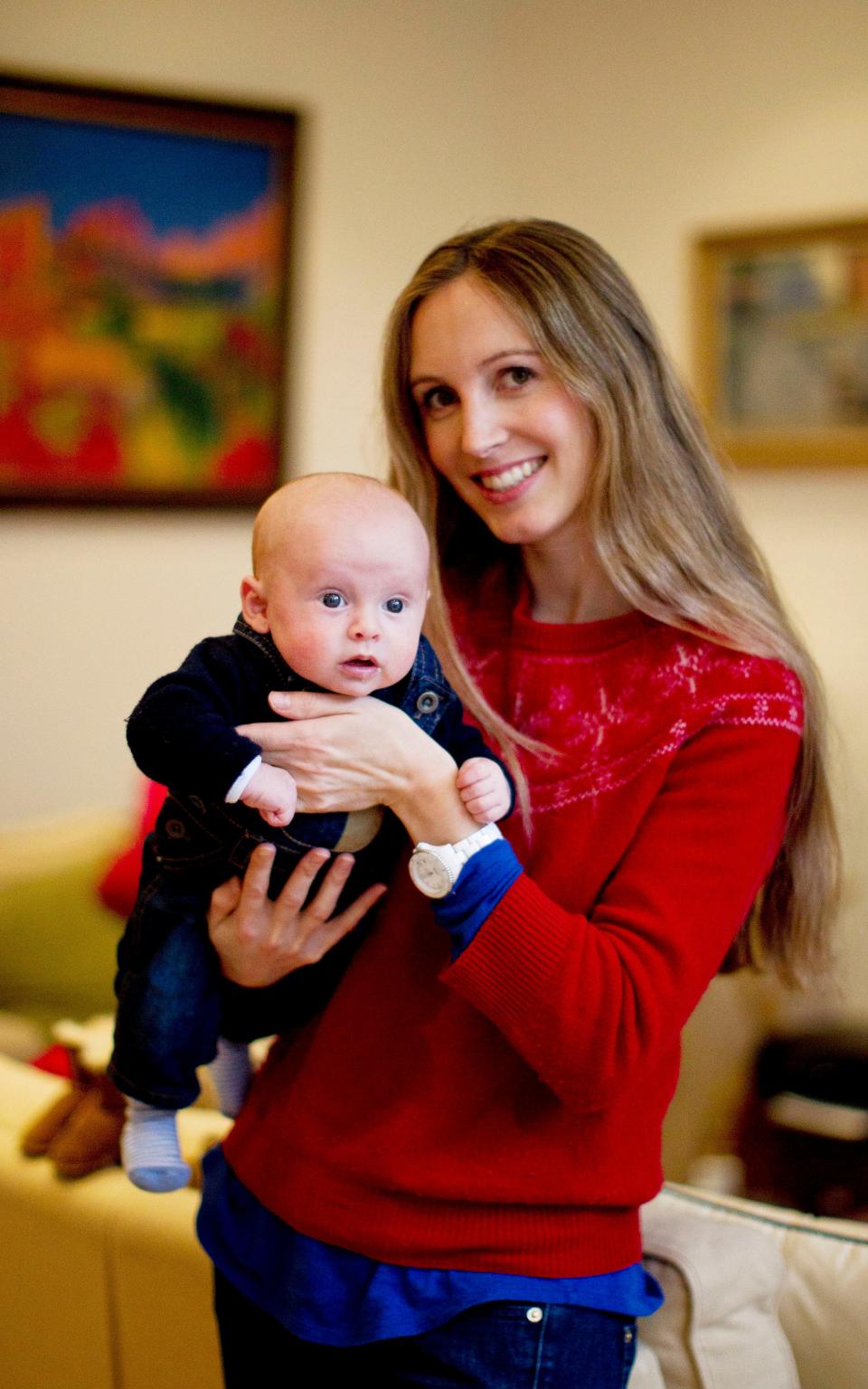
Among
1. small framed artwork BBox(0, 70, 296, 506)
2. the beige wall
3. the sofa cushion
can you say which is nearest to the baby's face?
the sofa cushion

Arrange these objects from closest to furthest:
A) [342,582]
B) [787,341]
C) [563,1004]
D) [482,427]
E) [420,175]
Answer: [563,1004] → [342,582] → [482,427] → [787,341] → [420,175]

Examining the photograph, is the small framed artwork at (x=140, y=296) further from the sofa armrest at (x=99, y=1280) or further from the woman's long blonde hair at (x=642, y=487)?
the woman's long blonde hair at (x=642, y=487)

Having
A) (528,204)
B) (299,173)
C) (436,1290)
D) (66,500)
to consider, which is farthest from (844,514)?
(436,1290)

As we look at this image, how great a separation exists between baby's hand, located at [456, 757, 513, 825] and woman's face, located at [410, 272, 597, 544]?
0.29 meters

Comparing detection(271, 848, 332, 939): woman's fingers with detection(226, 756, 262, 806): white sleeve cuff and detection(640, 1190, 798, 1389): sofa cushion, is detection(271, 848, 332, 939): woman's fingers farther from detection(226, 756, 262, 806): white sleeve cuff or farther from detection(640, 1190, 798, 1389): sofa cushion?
detection(640, 1190, 798, 1389): sofa cushion

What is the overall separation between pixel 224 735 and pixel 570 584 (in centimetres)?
45

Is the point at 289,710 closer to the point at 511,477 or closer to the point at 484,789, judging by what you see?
the point at 484,789

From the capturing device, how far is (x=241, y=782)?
3.60ft

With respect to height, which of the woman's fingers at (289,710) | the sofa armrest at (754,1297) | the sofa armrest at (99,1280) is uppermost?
the woman's fingers at (289,710)

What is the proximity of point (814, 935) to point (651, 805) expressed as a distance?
36 centimetres

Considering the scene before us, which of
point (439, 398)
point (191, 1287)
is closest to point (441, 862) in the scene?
point (439, 398)

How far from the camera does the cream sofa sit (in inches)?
51.2

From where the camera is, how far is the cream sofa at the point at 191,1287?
1.30m

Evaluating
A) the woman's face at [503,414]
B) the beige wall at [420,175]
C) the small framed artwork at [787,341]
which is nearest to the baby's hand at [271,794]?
the woman's face at [503,414]
